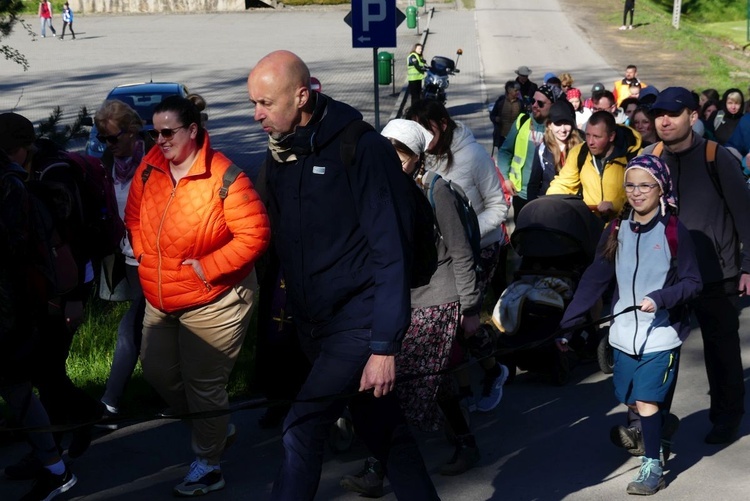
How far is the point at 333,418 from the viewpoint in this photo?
3984 mm

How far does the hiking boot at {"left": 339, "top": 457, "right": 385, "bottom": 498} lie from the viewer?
526 centimetres

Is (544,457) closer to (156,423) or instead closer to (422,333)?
(422,333)

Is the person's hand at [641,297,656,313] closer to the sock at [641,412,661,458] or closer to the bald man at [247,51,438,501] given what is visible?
the sock at [641,412,661,458]

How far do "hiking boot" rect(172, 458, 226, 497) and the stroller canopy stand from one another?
9.80 feet

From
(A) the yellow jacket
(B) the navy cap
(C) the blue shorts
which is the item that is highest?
(B) the navy cap

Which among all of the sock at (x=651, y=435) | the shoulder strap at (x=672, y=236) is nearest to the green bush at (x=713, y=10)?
the shoulder strap at (x=672, y=236)

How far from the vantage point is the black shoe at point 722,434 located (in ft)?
19.6

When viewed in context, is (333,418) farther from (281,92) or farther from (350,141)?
(281,92)

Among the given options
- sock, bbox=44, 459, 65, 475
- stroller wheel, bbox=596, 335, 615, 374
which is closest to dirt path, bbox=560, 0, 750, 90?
stroller wheel, bbox=596, 335, 615, 374

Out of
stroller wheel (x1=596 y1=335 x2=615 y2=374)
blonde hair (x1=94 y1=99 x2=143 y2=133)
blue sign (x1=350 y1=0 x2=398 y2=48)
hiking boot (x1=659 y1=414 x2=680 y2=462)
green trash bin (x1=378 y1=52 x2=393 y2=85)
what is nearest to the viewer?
A: hiking boot (x1=659 y1=414 x2=680 y2=462)

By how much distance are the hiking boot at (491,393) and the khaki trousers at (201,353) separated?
71.3 inches

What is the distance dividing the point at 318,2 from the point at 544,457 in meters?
48.4

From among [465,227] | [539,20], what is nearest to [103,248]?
[465,227]

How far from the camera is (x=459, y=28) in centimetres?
4362
